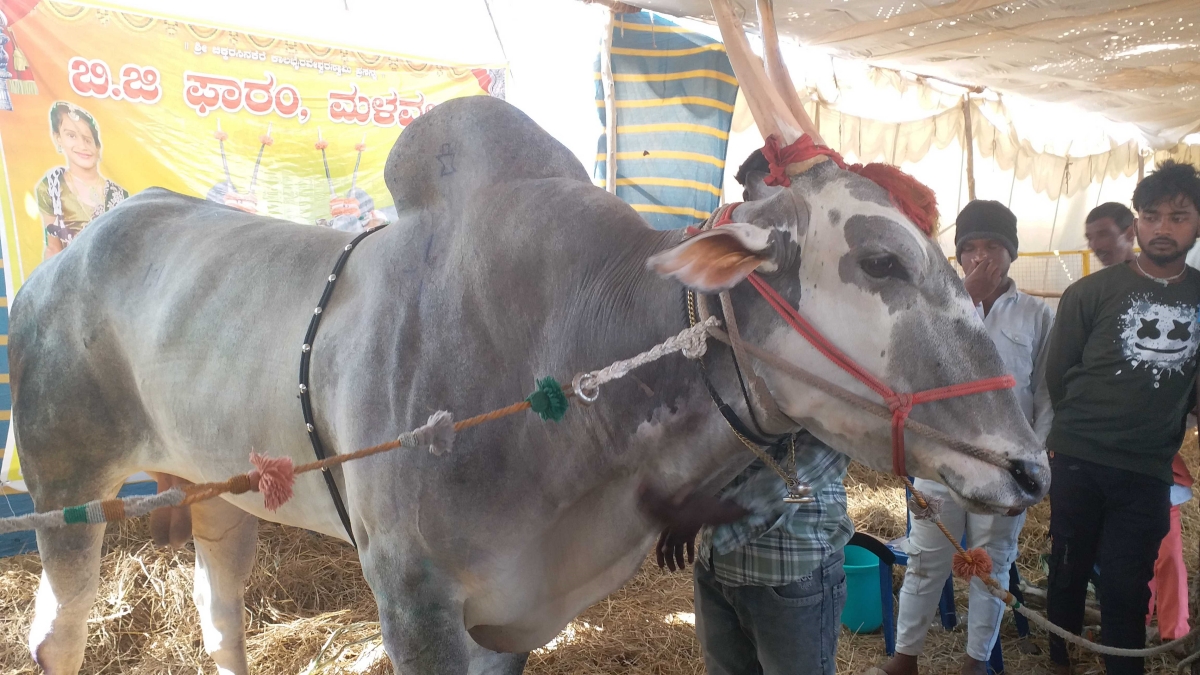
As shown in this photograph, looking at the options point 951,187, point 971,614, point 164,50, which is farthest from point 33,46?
point 951,187

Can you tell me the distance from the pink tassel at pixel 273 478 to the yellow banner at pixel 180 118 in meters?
3.20

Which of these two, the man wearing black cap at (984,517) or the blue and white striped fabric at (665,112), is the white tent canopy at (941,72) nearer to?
the blue and white striped fabric at (665,112)

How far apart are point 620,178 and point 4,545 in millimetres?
4150

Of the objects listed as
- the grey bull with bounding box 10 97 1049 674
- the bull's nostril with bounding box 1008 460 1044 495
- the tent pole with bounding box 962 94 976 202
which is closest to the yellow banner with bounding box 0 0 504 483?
the grey bull with bounding box 10 97 1049 674

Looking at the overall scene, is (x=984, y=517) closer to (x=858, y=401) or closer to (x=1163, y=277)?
(x=1163, y=277)

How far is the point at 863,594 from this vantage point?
4004mm

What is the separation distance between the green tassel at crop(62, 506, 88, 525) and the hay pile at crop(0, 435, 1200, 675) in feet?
7.76

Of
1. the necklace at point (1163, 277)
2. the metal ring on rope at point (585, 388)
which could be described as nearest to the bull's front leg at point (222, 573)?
the metal ring on rope at point (585, 388)

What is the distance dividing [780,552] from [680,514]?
1.21 ft

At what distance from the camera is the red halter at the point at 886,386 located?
131 cm

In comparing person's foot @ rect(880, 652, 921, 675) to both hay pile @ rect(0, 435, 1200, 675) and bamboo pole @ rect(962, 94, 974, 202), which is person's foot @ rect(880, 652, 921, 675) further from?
bamboo pole @ rect(962, 94, 974, 202)

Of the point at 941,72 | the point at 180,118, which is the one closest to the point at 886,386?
the point at 180,118

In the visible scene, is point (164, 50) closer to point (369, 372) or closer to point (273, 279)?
point (273, 279)

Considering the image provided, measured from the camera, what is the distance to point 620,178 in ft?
16.5
